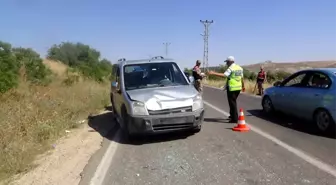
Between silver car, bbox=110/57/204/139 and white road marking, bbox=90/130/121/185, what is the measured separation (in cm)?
48

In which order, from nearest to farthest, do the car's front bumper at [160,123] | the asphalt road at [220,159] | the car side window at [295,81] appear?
1. the asphalt road at [220,159]
2. the car's front bumper at [160,123]
3. the car side window at [295,81]

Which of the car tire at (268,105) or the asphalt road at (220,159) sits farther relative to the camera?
the car tire at (268,105)

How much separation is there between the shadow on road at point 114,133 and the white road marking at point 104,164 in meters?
0.34

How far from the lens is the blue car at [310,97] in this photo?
8.27 m

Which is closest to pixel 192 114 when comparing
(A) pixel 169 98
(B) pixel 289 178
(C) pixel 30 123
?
(A) pixel 169 98

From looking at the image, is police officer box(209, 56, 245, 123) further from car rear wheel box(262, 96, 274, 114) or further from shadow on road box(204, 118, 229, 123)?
car rear wheel box(262, 96, 274, 114)

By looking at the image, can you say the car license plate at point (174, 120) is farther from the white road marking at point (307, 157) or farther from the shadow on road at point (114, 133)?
the white road marking at point (307, 157)

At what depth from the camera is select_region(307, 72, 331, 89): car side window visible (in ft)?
28.3

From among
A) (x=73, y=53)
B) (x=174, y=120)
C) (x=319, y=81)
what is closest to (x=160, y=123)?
(x=174, y=120)

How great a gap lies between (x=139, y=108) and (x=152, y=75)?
1.55 metres

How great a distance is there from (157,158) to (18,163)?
241 centimetres

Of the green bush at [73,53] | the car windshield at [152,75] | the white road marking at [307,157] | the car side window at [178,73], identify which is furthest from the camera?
the green bush at [73,53]

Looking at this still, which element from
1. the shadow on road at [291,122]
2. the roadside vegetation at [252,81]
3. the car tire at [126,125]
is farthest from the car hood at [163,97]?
the roadside vegetation at [252,81]

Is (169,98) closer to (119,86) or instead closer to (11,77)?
(119,86)
